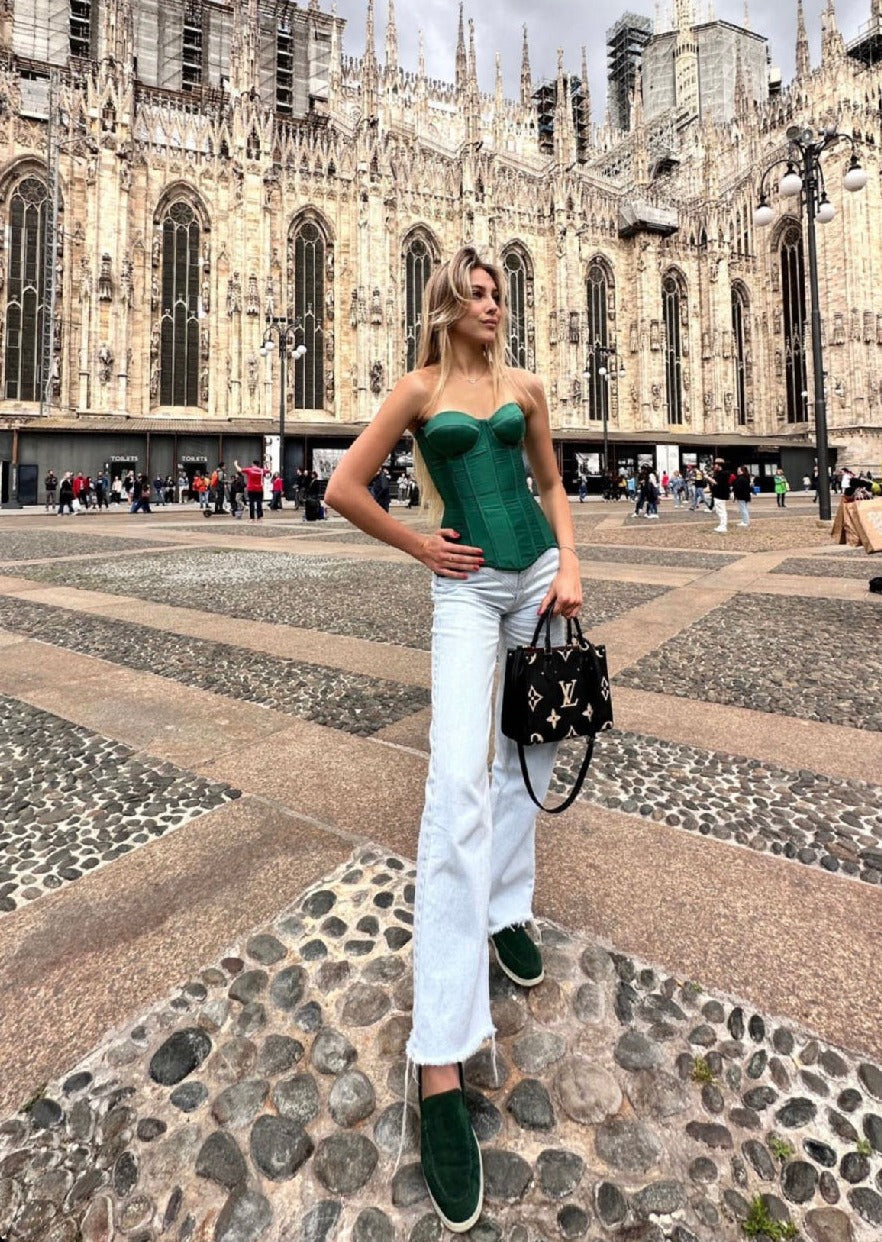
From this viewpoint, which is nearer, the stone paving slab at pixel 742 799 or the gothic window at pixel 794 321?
the stone paving slab at pixel 742 799

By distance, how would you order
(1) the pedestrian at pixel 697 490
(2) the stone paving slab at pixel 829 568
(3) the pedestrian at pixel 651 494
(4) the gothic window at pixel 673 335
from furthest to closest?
(4) the gothic window at pixel 673 335
(1) the pedestrian at pixel 697 490
(3) the pedestrian at pixel 651 494
(2) the stone paving slab at pixel 829 568

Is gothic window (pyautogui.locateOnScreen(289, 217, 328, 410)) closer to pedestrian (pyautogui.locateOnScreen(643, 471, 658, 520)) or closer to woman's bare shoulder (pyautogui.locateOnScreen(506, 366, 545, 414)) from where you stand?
pedestrian (pyautogui.locateOnScreen(643, 471, 658, 520))

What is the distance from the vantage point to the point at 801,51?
140 ft

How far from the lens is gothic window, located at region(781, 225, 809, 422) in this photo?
4322 cm

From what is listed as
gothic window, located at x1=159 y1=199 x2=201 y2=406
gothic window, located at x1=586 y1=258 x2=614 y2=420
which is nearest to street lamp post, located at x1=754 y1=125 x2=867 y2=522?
gothic window, located at x1=586 y1=258 x2=614 y2=420

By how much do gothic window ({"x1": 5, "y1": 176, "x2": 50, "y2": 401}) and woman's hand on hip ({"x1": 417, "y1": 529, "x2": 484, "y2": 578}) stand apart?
1392 inches

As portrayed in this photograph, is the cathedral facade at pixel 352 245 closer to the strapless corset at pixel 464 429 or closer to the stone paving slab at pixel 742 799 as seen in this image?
the stone paving slab at pixel 742 799

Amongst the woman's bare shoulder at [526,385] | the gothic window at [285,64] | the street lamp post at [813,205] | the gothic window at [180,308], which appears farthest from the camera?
the gothic window at [285,64]

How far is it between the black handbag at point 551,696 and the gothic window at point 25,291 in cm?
3559

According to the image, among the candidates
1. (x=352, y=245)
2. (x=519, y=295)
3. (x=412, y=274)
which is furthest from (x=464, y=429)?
(x=519, y=295)

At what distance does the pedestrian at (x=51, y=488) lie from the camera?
25.5m

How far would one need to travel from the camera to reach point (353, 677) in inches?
172

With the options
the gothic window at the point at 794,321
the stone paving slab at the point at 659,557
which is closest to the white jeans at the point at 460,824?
the stone paving slab at the point at 659,557

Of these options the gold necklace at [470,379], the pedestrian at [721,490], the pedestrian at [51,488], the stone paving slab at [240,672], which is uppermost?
the pedestrian at [51,488]
